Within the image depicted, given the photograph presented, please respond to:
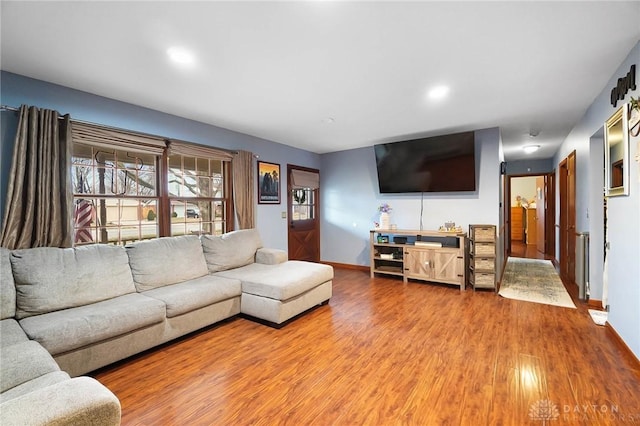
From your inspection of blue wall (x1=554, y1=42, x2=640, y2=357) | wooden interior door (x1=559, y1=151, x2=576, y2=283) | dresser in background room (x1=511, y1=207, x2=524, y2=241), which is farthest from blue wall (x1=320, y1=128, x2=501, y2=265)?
dresser in background room (x1=511, y1=207, x2=524, y2=241)

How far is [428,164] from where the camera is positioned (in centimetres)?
475

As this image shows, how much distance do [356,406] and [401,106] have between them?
10.2 feet

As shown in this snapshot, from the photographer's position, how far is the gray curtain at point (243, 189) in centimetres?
436

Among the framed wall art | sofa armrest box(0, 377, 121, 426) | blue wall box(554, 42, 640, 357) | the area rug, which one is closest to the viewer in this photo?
sofa armrest box(0, 377, 121, 426)

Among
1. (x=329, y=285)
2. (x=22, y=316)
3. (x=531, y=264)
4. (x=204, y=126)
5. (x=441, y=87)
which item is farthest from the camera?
(x=531, y=264)

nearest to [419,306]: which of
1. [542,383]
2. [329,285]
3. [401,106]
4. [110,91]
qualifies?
[329,285]

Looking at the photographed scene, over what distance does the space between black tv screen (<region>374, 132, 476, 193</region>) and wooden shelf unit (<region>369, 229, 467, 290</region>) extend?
2.60 ft

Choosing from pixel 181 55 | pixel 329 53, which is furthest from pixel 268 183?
pixel 329 53

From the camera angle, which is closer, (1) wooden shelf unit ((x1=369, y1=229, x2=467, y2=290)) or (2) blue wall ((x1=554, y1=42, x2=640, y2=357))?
(2) blue wall ((x1=554, y1=42, x2=640, y2=357))

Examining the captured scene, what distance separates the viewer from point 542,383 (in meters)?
2.01

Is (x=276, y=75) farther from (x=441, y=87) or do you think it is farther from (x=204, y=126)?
(x=204, y=126)

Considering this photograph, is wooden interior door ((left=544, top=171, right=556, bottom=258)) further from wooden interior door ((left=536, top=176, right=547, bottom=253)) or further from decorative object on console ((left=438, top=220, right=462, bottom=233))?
decorative object on console ((left=438, top=220, right=462, bottom=233))

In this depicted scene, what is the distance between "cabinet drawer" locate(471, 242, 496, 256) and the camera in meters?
4.18

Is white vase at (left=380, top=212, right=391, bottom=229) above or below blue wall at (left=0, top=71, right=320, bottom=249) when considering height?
below
